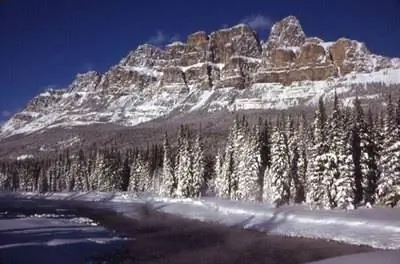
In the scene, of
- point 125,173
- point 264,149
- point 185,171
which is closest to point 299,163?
point 264,149

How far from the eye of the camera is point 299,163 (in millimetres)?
74375

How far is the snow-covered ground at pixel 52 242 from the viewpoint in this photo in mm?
31734

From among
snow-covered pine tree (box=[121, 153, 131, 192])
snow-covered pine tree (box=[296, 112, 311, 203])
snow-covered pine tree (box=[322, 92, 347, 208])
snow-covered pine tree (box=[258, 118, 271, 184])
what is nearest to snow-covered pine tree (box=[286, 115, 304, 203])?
snow-covered pine tree (box=[296, 112, 311, 203])

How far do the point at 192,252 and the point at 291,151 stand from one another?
42.0 metres

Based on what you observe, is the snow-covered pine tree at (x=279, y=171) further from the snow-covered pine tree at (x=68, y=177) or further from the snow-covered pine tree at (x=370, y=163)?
the snow-covered pine tree at (x=68, y=177)

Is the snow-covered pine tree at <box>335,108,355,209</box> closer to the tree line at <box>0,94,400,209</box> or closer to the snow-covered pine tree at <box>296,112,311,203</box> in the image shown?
the tree line at <box>0,94,400,209</box>

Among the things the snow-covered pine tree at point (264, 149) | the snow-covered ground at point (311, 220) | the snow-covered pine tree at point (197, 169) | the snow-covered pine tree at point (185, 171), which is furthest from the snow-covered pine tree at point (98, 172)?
the snow-covered ground at point (311, 220)

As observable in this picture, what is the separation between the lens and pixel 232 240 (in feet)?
138

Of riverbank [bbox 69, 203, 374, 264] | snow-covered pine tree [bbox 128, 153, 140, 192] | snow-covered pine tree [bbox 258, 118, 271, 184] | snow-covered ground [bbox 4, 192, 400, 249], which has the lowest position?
riverbank [bbox 69, 203, 374, 264]

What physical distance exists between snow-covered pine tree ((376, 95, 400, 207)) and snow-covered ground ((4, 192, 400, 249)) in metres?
3.50

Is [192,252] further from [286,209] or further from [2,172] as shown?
[2,172]

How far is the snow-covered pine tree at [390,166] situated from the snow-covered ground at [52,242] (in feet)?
96.7

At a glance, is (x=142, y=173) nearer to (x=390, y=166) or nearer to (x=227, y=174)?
(x=227, y=174)

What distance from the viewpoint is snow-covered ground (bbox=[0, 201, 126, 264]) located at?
3173cm
